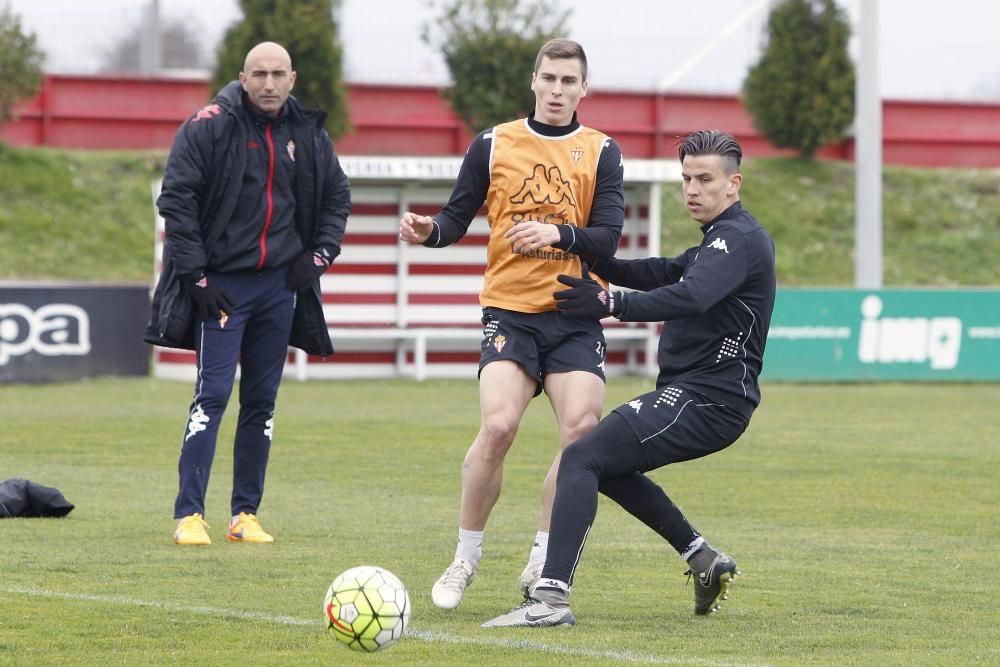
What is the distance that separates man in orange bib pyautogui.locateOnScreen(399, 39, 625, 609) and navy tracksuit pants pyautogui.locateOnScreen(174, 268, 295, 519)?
1.63 meters

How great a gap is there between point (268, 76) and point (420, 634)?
10.1 feet

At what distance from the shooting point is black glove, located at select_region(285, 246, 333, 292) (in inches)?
319

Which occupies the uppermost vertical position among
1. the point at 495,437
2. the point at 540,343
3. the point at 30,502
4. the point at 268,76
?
the point at 268,76

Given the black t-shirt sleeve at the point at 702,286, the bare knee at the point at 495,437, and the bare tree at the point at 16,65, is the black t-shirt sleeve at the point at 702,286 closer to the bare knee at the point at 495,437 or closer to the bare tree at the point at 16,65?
the bare knee at the point at 495,437

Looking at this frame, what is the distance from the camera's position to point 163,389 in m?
18.2

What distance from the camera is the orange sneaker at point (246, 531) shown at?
26.2 feet

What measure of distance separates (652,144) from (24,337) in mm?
17168

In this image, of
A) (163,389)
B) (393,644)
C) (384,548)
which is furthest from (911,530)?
(163,389)

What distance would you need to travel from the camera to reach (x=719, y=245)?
20.0ft

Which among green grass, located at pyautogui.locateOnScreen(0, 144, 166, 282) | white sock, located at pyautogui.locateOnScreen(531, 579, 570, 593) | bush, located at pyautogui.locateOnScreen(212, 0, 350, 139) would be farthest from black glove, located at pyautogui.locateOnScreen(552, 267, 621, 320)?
bush, located at pyautogui.locateOnScreen(212, 0, 350, 139)

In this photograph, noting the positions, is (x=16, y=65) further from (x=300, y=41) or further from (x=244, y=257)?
(x=244, y=257)

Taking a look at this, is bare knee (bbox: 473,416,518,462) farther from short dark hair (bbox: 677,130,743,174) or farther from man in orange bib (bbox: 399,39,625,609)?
short dark hair (bbox: 677,130,743,174)

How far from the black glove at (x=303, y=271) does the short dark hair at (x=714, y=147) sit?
7.81 feet

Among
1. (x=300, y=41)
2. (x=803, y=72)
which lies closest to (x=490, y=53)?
(x=300, y=41)
